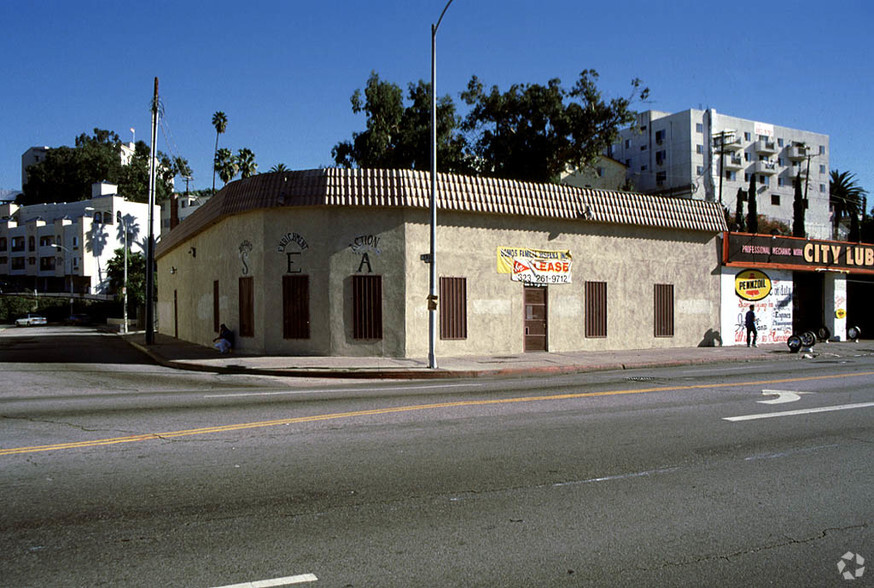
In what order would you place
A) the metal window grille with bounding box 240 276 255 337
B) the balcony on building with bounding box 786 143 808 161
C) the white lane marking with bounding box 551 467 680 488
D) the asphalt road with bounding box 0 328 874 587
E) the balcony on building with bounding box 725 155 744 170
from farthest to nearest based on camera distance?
the balcony on building with bounding box 786 143 808 161, the balcony on building with bounding box 725 155 744 170, the metal window grille with bounding box 240 276 255 337, the white lane marking with bounding box 551 467 680 488, the asphalt road with bounding box 0 328 874 587

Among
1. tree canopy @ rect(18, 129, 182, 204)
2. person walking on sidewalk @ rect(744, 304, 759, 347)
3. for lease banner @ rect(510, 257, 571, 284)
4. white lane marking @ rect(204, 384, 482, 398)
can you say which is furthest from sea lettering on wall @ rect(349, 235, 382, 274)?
tree canopy @ rect(18, 129, 182, 204)

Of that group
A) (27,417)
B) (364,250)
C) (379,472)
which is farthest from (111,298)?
(379,472)

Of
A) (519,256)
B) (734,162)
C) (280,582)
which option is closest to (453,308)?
(519,256)

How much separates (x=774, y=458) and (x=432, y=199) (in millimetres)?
12810

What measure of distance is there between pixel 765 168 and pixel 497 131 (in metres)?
50.7

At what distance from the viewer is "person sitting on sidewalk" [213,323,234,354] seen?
2202cm

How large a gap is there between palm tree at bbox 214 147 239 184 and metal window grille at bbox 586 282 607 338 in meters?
58.7

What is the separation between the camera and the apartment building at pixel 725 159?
78688mm

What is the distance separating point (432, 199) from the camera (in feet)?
60.9

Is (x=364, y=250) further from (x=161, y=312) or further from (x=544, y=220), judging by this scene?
(x=161, y=312)

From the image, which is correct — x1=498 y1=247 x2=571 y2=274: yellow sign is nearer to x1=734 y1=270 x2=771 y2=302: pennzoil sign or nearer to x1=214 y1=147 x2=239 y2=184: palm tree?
x1=734 y1=270 x2=771 y2=302: pennzoil sign

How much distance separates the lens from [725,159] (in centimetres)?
8175

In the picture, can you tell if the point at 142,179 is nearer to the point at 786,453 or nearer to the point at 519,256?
the point at 519,256

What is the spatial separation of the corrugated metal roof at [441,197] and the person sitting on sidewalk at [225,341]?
3971 mm
